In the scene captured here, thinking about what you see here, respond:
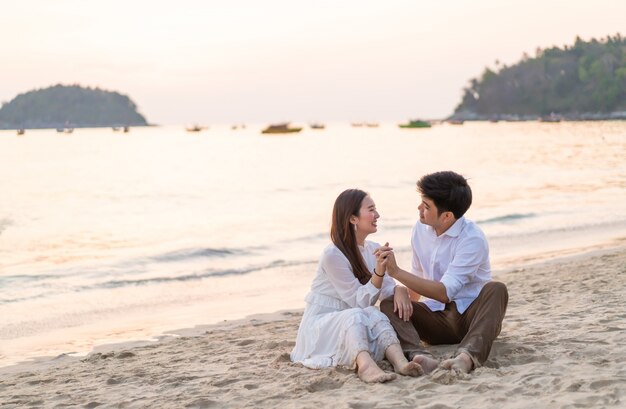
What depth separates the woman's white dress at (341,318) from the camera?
4750 millimetres

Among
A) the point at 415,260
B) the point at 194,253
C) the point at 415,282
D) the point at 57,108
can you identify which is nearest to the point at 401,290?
the point at 415,282

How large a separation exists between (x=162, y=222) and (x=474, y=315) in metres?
18.0

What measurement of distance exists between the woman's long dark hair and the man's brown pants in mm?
300

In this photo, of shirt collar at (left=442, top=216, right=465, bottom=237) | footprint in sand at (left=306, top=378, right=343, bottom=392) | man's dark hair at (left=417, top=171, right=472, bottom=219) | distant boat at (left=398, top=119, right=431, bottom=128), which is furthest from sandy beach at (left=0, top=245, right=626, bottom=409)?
distant boat at (left=398, top=119, right=431, bottom=128)

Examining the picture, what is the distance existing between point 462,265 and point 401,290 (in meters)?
0.43

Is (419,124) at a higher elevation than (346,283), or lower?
higher

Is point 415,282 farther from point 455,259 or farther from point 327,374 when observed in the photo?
point 327,374

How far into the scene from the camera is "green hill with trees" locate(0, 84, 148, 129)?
585 feet

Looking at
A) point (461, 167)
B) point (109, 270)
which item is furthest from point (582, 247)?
point (461, 167)

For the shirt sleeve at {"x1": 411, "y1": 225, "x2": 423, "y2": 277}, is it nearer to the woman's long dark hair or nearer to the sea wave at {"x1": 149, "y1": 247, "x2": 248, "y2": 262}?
the woman's long dark hair

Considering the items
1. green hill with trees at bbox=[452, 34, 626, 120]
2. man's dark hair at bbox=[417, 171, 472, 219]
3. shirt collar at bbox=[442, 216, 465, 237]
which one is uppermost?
green hill with trees at bbox=[452, 34, 626, 120]

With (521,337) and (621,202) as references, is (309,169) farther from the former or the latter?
(521,337)

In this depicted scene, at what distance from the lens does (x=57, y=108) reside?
7160 inches

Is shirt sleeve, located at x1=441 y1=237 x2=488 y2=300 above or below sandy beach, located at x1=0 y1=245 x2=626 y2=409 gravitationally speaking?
above
